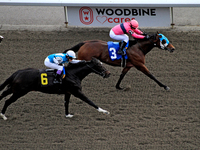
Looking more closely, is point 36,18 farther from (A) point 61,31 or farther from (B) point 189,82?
(B) point 189,82

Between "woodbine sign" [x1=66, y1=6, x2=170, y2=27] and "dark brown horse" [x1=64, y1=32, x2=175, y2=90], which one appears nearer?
"dark brown horse" [x1=64, y1=32, x2=175, y2=90]

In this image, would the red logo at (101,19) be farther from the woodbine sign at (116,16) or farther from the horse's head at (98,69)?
the horse's head at (98,69)

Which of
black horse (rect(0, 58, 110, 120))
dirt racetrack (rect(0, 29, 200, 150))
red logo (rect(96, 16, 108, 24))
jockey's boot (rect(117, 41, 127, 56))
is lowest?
dirt racetrack (rect(0, 29, 200, 150))

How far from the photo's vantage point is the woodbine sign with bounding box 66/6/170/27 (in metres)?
12.3

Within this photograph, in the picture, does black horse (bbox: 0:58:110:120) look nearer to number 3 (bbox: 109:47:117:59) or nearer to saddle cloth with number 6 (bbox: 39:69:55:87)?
saddle cloth with number 6 (bbox: 39:69:55:87)

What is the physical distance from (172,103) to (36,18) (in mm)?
7291

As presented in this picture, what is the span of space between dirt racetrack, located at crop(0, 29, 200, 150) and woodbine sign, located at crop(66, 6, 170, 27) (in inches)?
45.6

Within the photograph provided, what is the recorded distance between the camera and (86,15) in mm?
12469

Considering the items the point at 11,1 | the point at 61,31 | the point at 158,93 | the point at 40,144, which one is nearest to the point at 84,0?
the point at 61,31

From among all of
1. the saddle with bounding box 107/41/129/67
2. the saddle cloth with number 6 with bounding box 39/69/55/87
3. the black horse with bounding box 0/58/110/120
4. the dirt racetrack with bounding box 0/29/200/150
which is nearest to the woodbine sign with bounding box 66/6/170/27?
the dirt racetrack with bounding box 0/29/200/150

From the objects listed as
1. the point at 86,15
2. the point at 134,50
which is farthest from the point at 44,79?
the point at 86,15

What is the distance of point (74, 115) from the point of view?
816 centimetres

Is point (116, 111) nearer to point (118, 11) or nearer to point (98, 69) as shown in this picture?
point (98, 69)

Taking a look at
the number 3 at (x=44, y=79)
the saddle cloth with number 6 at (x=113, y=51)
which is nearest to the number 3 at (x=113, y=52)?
Answer: the saddle cloth with number 6 at (x=113, y=51)
